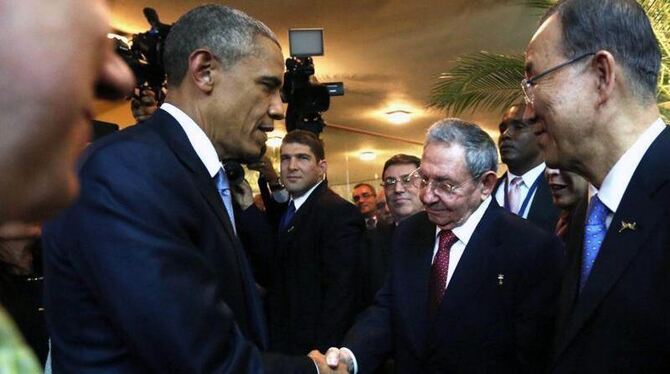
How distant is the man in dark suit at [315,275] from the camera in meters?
3.72

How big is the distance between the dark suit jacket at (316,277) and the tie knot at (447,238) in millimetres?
1164

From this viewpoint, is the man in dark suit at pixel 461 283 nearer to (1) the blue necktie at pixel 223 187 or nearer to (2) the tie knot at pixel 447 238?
(2) the tie knot at pixel 447 238

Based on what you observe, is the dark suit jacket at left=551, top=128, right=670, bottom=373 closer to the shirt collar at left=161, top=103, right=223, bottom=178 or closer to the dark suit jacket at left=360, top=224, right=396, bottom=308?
the shirt collar at left=161, top=103, right=223, bottom=178

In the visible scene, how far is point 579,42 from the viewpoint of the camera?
180 cm

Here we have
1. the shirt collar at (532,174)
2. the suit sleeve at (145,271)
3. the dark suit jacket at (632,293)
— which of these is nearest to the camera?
the suit sleeve at (145,271)

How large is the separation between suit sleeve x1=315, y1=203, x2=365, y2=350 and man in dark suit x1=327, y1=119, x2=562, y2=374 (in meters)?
0.95

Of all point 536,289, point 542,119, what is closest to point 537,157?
point 536,289

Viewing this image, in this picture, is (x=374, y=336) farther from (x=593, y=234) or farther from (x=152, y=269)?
(x=152, y=269)

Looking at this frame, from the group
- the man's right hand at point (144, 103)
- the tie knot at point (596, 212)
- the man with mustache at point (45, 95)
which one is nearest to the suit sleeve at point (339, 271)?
the man's right hand at point (144, 103)

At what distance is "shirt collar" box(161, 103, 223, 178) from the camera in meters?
1.75

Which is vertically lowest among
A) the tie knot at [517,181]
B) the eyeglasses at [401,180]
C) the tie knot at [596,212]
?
the eyeglasses at [401,180]

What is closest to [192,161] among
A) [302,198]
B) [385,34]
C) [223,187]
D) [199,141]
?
[199,141]

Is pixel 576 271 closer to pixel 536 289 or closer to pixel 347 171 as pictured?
pixel 536 289

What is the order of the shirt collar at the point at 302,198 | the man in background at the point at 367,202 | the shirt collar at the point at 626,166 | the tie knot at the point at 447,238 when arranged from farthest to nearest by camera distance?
the man in background at the point at 367,202
the shirt collar at the point at 302,198
the tie knot at the point at 447,238
the shirt collar at the point at 626,166
